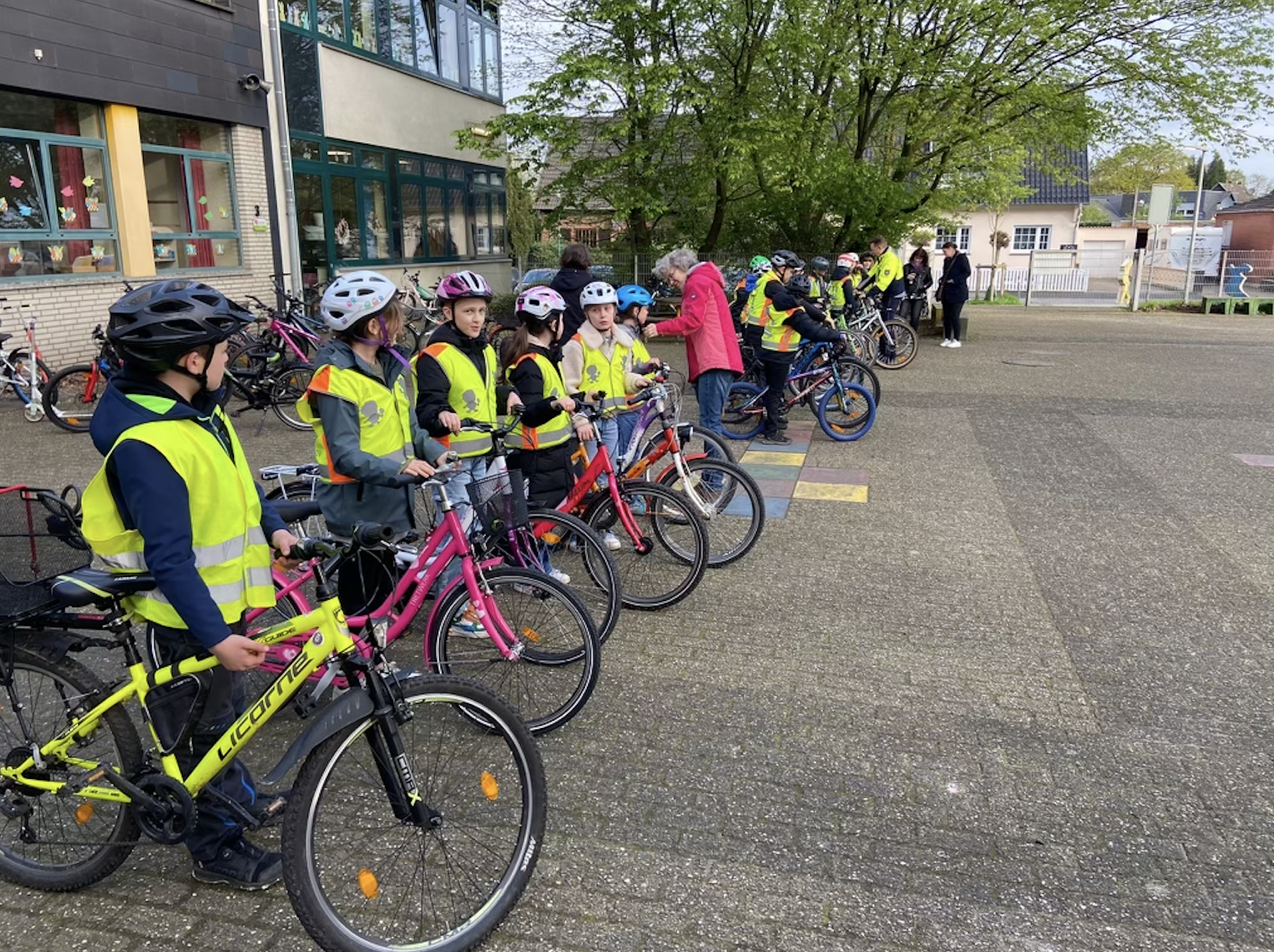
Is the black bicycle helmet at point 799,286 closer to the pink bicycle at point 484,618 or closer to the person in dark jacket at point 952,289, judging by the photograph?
the pink bicycle at point 484,618

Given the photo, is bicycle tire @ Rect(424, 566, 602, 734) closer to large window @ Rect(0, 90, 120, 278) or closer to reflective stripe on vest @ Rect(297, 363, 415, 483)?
reflective stripe on vest @ Rect(297, 363, 415, 483)

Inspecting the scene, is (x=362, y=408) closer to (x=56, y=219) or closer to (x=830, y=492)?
(x=830, y=492)

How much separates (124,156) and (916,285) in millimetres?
13160

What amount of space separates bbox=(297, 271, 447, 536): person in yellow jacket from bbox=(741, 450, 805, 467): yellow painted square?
472 centimetres

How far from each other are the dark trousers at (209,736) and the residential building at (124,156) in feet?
33.4

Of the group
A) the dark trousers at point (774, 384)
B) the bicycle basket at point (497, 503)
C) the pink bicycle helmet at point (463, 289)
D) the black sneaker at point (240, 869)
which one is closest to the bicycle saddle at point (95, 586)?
the black sneaker at point (240, 869)

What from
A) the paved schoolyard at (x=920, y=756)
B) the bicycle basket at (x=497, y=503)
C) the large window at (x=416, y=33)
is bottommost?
the paved schoolyard at (x=920, y=756)

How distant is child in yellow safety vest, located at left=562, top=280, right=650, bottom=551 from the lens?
18.0 feet

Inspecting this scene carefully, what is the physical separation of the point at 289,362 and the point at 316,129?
730cm

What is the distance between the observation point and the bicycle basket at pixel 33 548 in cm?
251

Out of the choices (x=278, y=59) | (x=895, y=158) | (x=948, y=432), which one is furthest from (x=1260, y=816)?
(x=895, y=158)

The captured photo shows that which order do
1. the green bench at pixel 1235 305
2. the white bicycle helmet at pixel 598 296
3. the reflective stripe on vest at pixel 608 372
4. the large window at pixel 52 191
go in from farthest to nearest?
the green bench at pixel 1235 305
the large window at pixel 52 191
the reflective stripe on vest at pixel 608 372
the white bicycle helmet at pixel 598 296

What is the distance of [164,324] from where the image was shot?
2.38 meters

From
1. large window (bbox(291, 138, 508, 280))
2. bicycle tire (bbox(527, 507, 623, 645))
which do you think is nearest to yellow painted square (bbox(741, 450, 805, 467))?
bicycle tire (bbox(527, 507, 623, 645))
